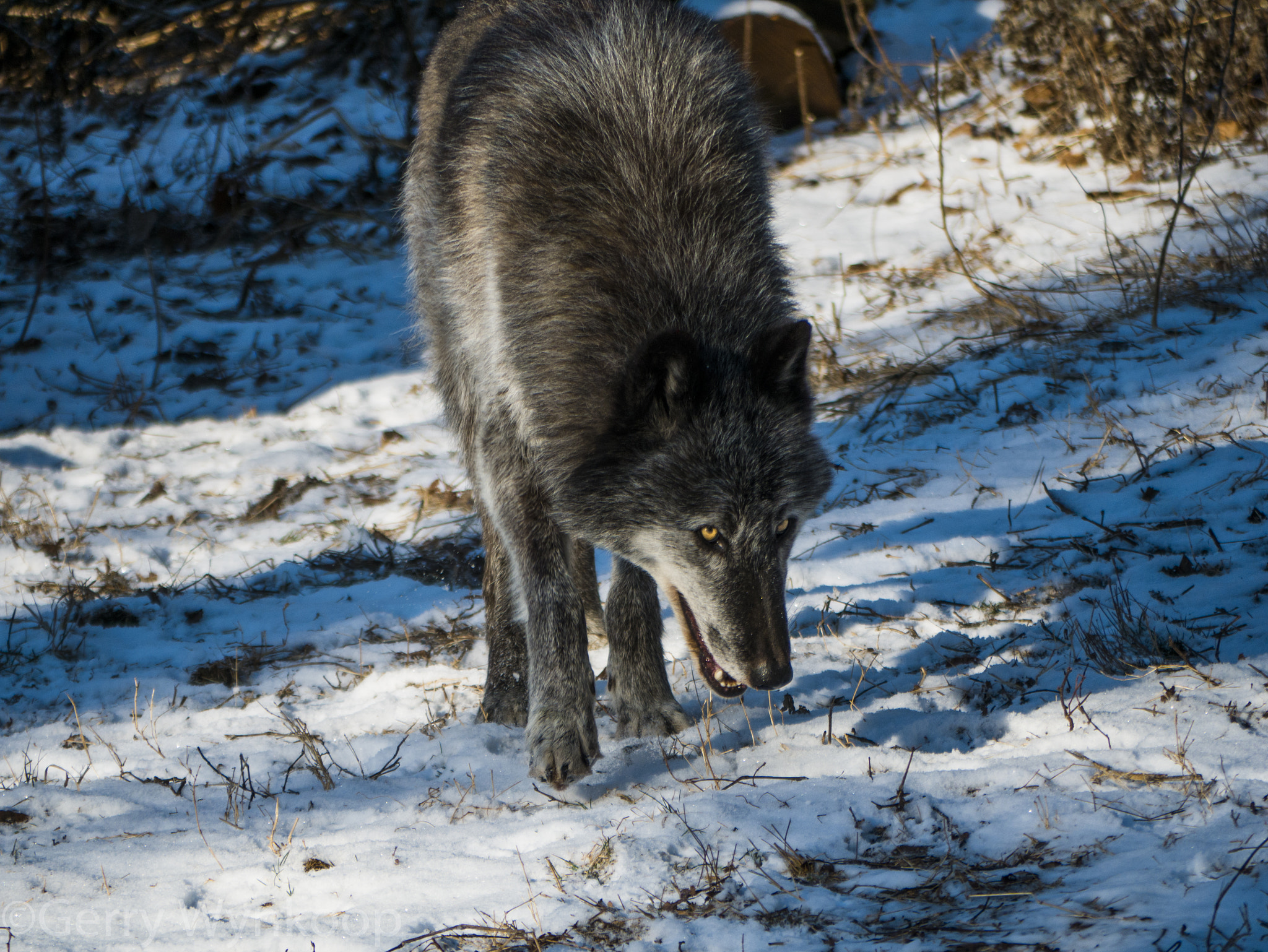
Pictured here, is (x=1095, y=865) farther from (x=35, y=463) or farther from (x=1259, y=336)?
(x=35, y=463)

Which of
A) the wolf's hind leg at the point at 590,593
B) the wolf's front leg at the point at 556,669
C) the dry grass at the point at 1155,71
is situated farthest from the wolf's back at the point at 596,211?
the dry grass at the point at 1155,71

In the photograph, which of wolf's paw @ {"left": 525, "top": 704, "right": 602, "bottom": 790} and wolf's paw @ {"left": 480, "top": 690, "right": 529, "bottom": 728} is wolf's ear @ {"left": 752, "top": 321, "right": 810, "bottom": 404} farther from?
wolf's paw @ {"left": 480, "top": 690, "right": 529, "bottom": 728}

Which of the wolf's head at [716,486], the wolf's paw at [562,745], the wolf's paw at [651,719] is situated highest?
the wolf's head at [716,486]

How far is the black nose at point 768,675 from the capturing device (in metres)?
2.79

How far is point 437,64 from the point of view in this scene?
15.3 feet

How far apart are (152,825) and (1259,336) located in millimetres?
5202

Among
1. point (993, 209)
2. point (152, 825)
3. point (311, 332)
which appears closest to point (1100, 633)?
point (152, 825)

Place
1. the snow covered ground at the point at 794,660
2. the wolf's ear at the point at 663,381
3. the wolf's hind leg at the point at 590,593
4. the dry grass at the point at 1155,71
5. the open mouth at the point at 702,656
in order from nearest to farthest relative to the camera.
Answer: the snow covered ground at the point at 794,660 → the wolf's ear at the point at 663,381 → the open mouth at the point at 702,656 → the wolf's hind leg at the point at 590,593 → the dry grass at the point at 1155,71

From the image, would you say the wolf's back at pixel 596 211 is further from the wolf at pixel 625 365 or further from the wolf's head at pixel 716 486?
the wolf's head at pixel 716 486

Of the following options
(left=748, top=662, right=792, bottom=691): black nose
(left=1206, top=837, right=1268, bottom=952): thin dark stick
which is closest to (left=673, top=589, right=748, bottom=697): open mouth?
(left=748, top=662, right=792, bottom=691): black nose

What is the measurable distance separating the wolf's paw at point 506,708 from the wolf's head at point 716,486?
769 mm

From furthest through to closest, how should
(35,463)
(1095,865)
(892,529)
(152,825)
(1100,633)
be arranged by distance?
(35,463) < (892,529) < (1100,633) < (152,825) < (1095,865)

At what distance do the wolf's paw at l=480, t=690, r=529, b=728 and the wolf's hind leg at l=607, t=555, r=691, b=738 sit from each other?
1.03 feet

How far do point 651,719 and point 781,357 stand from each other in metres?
1.28
